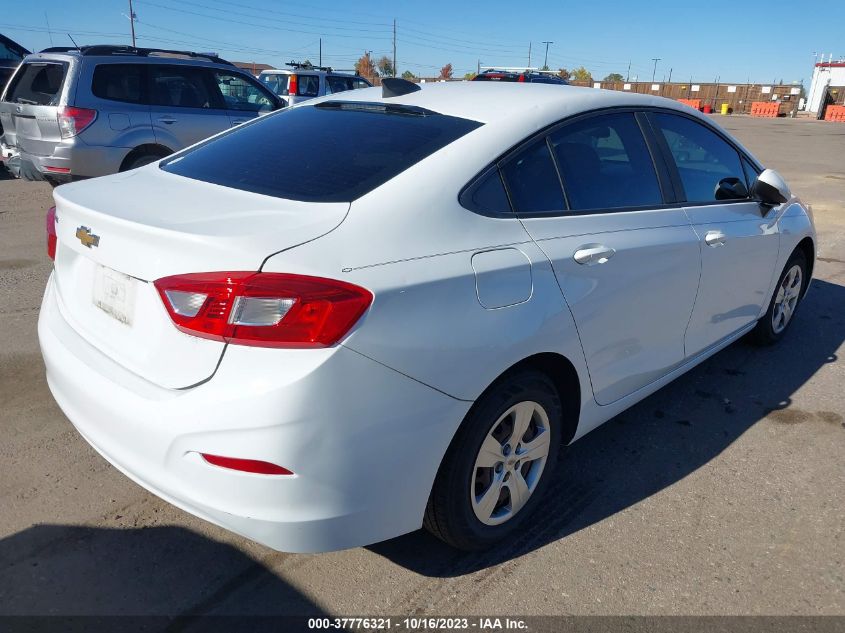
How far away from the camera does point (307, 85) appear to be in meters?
16.1

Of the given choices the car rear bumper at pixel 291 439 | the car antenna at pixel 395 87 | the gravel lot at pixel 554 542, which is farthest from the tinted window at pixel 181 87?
the car rear bumper at pixel 291 439

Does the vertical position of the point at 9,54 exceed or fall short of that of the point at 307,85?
it exceeds it

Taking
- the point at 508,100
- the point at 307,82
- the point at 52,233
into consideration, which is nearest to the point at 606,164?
the point at 508,100

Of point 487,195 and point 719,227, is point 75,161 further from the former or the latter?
point 719,227

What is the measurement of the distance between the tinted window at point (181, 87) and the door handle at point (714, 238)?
6904mm

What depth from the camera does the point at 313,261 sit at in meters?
1.93

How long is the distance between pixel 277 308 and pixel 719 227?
8.26 ft

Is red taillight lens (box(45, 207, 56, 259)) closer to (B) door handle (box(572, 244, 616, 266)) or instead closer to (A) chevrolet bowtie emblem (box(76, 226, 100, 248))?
(A) chevrolet bowtie emblem (box(76, 226, 100, 248))

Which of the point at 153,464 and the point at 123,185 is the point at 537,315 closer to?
the point at 153,464

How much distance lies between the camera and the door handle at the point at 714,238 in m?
3.34

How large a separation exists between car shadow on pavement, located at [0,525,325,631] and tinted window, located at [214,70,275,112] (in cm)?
744

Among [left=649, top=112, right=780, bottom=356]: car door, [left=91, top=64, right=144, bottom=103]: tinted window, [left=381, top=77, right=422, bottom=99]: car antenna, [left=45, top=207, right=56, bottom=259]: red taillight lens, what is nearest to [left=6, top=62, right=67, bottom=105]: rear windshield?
[left=91, top=64, right=144, bottom=103]: tinted window

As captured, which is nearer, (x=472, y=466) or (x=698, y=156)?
(x=472, y=466)

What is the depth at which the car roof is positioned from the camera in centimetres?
269
